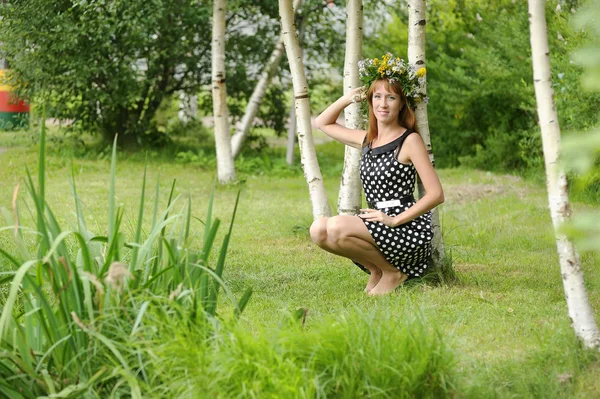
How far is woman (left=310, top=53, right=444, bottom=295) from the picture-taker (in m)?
5.12

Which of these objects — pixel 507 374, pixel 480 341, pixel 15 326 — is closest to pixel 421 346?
pixel 507 374

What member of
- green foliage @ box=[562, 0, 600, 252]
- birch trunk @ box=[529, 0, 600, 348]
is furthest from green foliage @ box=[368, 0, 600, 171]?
green foliage @ box=[562, 0, 600, 252]

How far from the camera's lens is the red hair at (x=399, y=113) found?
17.2 feet

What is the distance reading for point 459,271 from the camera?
6016 millimetres

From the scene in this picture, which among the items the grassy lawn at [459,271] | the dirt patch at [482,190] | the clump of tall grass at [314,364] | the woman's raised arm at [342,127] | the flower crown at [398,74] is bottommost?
the grassy lawn at [459,271]

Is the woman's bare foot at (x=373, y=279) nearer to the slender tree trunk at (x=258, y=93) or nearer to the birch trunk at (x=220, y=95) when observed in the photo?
the birch trunk at (x=220, y=95)

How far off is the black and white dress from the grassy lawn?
0.23m

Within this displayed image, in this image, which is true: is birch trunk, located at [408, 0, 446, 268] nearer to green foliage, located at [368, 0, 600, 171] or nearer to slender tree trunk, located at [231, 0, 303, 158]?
green foliage, located at [368, 0, 600, 171]

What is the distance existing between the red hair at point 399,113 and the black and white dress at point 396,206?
9 centimetres

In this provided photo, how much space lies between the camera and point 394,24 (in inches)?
560

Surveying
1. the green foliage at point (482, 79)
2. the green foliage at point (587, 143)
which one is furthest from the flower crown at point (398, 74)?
the green foliage at point (482, 79)

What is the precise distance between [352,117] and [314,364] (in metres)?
3.65

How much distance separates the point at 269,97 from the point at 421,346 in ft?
36.6

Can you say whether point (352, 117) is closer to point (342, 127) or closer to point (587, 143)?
point (342, 127)
